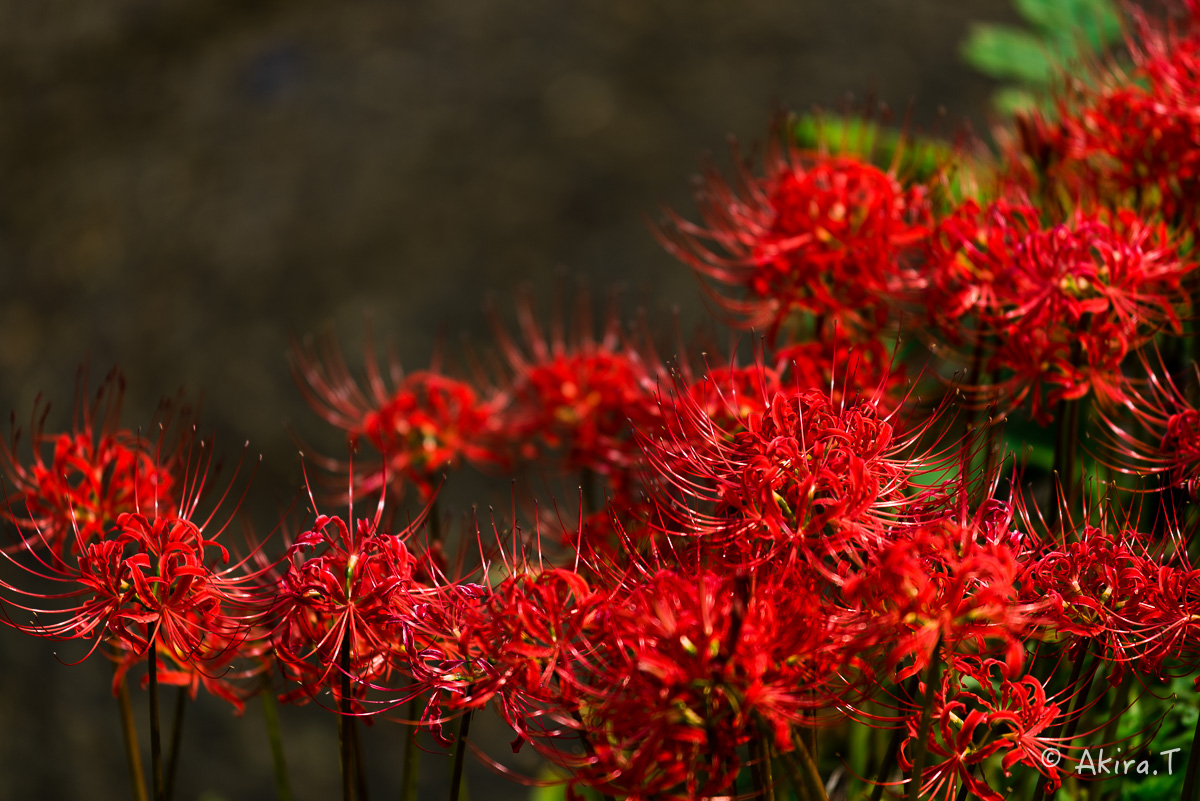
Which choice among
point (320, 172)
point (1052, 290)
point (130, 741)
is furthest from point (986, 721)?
point (320, 172)

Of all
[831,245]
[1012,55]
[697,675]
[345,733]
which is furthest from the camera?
[1012,55]

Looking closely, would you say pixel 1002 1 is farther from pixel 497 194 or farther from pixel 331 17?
pixel 331 17

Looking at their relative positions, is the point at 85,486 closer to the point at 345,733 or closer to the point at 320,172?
the point at 345,733

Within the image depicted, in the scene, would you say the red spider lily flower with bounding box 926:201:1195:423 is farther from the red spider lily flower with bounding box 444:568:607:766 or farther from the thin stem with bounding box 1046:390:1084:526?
the red spider lily flower with bounding box 444:568:607:766

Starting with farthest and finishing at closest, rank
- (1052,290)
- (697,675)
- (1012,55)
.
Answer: (1012,55), (1052,290), (697,675)

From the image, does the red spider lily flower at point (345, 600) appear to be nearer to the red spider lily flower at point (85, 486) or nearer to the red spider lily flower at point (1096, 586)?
the red spider lily flower at point (85, 486)

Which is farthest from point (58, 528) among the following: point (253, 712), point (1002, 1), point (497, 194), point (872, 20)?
point (1002, 1)

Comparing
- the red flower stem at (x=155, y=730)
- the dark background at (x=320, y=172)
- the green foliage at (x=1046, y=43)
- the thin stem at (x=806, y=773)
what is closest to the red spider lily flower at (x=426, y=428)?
the red flower stem at (x=155, y=730)

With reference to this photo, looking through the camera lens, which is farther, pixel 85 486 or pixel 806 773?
pixel 85 486
